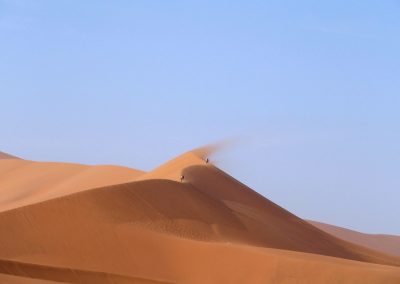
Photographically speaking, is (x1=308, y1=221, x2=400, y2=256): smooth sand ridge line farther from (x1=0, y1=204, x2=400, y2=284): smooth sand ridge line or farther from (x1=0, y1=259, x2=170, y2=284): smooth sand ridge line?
(x1=0, y1=259, x2=170, y2=284): smooth sand ridge line

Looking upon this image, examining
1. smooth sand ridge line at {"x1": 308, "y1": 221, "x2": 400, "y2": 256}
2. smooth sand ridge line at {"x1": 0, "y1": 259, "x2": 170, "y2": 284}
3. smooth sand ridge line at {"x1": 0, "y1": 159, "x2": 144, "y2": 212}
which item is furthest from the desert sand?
smooth sand ridge line at {"x1": 308, "y1": 221, "x2": 400, "y2": 256}

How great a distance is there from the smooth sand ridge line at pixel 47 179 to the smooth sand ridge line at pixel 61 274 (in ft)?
43.9

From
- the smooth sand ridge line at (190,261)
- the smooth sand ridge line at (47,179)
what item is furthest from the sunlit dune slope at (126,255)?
the smooth sand ridge line at (47,179)

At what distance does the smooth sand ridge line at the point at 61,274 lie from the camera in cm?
1669

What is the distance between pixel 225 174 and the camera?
2803 cm

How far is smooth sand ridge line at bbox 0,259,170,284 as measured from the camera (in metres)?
16.7

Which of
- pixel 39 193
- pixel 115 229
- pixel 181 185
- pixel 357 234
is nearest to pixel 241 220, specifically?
pixel 181 185

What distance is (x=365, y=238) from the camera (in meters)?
63.0

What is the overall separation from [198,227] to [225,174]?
764 centimetres

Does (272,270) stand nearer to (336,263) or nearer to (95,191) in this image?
(336,263)

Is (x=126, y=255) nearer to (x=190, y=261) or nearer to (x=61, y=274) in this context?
(x=190, y=261)

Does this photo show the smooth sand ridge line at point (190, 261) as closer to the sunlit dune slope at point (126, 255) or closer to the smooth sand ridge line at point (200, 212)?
the sunlit dune slope at point (126, 255)

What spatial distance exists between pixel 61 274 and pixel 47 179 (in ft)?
69.4

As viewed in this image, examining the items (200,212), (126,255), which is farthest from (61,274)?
(200,212)
